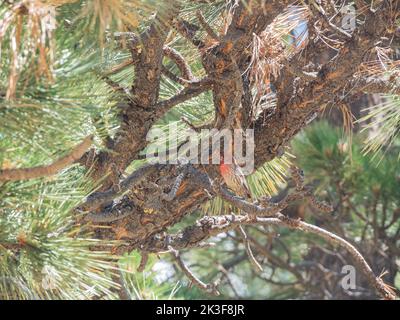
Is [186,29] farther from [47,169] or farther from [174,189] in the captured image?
Result: [47,169]

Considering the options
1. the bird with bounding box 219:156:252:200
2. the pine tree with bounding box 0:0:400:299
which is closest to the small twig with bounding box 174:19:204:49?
the pine tree with bounding box 0:0:400:299

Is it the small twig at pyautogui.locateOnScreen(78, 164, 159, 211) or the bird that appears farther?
the bird

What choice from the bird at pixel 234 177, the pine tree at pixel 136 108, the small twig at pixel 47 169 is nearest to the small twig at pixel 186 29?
the pine tree at pixel 136 108

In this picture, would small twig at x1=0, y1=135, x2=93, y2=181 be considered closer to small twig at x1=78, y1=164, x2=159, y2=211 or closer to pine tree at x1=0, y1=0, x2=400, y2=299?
pine tree at x1=0, y1=0, x2=400, y2=299

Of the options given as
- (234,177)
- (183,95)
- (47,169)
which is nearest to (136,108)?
(183,95)

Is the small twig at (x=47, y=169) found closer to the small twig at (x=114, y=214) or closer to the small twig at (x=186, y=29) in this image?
the small twig at (x=114, y=214)

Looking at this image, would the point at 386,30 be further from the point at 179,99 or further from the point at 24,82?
the point at 24,82
